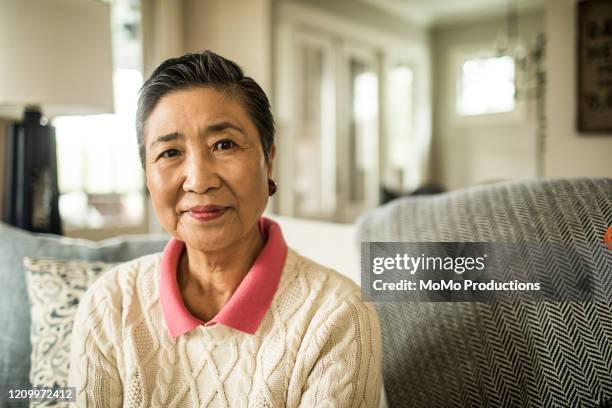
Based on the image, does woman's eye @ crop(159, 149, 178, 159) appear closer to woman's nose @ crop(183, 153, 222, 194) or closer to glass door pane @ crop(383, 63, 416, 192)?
woman's nose @ crop(183, 153, 222, 194)

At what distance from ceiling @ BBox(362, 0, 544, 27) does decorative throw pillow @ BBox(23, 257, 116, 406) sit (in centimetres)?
428

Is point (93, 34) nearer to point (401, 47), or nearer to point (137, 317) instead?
point (137, 317)

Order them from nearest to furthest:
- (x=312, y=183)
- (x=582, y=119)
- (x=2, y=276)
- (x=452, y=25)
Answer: (x=2, y=276)
(x=582, y=119)
(x=312, y=183)
(x=452, y=25)

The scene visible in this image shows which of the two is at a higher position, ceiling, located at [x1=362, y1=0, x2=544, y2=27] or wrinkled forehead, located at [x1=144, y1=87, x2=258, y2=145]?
ceiling, located at [x1=362, y1=0, x2=544, y2=27]

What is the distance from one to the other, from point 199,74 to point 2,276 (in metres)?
0.72

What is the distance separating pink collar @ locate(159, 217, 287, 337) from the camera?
0.70 m

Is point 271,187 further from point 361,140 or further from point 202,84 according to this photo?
point 361,140

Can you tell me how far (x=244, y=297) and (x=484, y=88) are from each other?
17.1 feet

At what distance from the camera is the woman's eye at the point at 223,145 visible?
2.11 ft

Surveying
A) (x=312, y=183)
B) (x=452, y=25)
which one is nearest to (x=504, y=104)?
(x=452, y=25)

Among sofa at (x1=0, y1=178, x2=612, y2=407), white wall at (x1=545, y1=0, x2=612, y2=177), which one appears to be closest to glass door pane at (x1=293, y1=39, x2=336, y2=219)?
white wall at (x1=545, y1=0, x2=612, y2=177)

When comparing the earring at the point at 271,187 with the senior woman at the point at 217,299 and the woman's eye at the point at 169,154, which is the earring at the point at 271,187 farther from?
the woman's eye at the point at 169,154

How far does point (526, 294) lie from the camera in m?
0.69

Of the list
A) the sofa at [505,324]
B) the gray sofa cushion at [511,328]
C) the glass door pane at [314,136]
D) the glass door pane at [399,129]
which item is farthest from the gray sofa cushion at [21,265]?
the glass door pane at [399,129]
